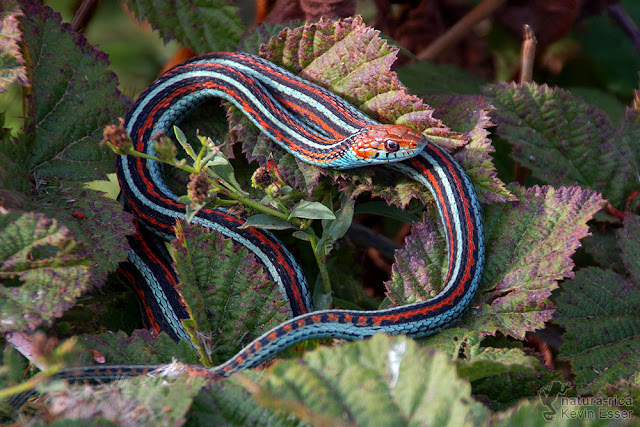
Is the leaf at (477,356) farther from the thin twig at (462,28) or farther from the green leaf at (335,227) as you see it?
the thin twig at (462,28)

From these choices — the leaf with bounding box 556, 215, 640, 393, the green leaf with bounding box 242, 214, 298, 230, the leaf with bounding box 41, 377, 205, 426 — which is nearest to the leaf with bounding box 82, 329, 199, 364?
the leaf with bounding box 41, 377, 205, 426

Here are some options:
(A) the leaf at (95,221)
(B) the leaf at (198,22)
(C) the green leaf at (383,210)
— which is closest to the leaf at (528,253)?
(C) the green leaf at (383,210)

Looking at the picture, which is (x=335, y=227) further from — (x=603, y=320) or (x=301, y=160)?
(x=603, y=320)

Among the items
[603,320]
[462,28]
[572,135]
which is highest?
[462,28]

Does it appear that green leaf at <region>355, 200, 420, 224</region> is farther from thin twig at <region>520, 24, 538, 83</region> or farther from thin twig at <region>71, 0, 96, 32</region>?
thin twig at <region>71, 0, 96, 32</region>

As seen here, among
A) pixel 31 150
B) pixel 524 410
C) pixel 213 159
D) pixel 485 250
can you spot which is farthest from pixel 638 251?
pixel 31 150

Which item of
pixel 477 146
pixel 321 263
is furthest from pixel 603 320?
pixel 321 263
